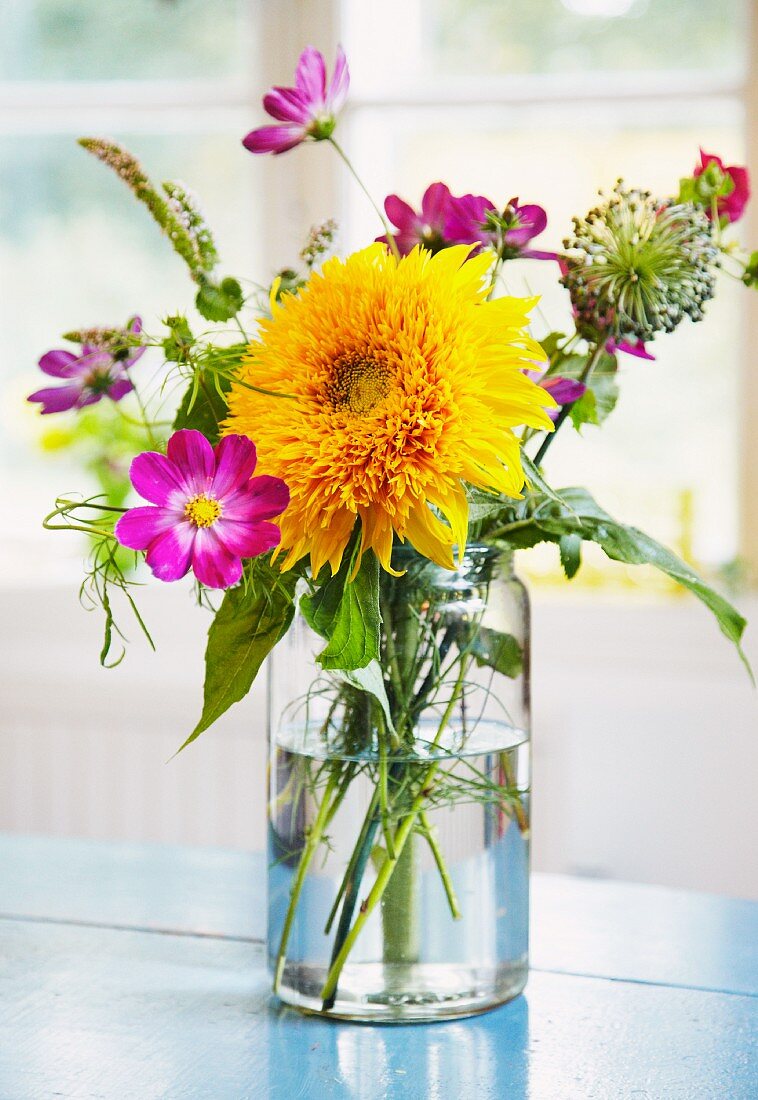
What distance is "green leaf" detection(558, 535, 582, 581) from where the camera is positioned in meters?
0.68

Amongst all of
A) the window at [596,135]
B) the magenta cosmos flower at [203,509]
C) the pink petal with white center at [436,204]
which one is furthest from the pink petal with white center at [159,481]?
the window at [596,135]

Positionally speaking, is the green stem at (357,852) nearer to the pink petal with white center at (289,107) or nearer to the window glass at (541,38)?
the pink petal with white center at (289,107)

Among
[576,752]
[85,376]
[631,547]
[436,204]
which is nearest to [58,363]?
[85,376]

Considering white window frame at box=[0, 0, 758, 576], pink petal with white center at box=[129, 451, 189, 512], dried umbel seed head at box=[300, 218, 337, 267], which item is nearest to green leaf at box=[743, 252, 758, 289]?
dried umbel seed head at box=[300, 218, 337, 267]

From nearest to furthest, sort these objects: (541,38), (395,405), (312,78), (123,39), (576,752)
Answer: (395,405)
(312,78)
(576,752)
(541,38)
(123,39)

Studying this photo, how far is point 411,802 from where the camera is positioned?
70cm

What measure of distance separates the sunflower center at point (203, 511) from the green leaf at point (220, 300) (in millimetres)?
143

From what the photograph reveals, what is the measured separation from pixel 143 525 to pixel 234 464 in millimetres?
49

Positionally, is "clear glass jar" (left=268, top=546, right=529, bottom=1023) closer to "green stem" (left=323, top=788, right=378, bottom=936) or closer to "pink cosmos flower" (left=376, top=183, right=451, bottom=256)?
"green stem" (left=323, top=788, right=378, bottom=936)

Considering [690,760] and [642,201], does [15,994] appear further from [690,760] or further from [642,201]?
[690,760]

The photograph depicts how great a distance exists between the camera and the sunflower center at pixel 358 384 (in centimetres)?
58

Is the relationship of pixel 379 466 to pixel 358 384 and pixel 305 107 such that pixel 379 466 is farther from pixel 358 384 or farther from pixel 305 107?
pixel 305 107

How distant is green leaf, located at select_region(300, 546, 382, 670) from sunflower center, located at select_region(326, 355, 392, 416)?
67mm

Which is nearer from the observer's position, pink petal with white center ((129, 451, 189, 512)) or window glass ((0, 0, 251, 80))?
pink petal with white center ((129, 451, 189, 512))
